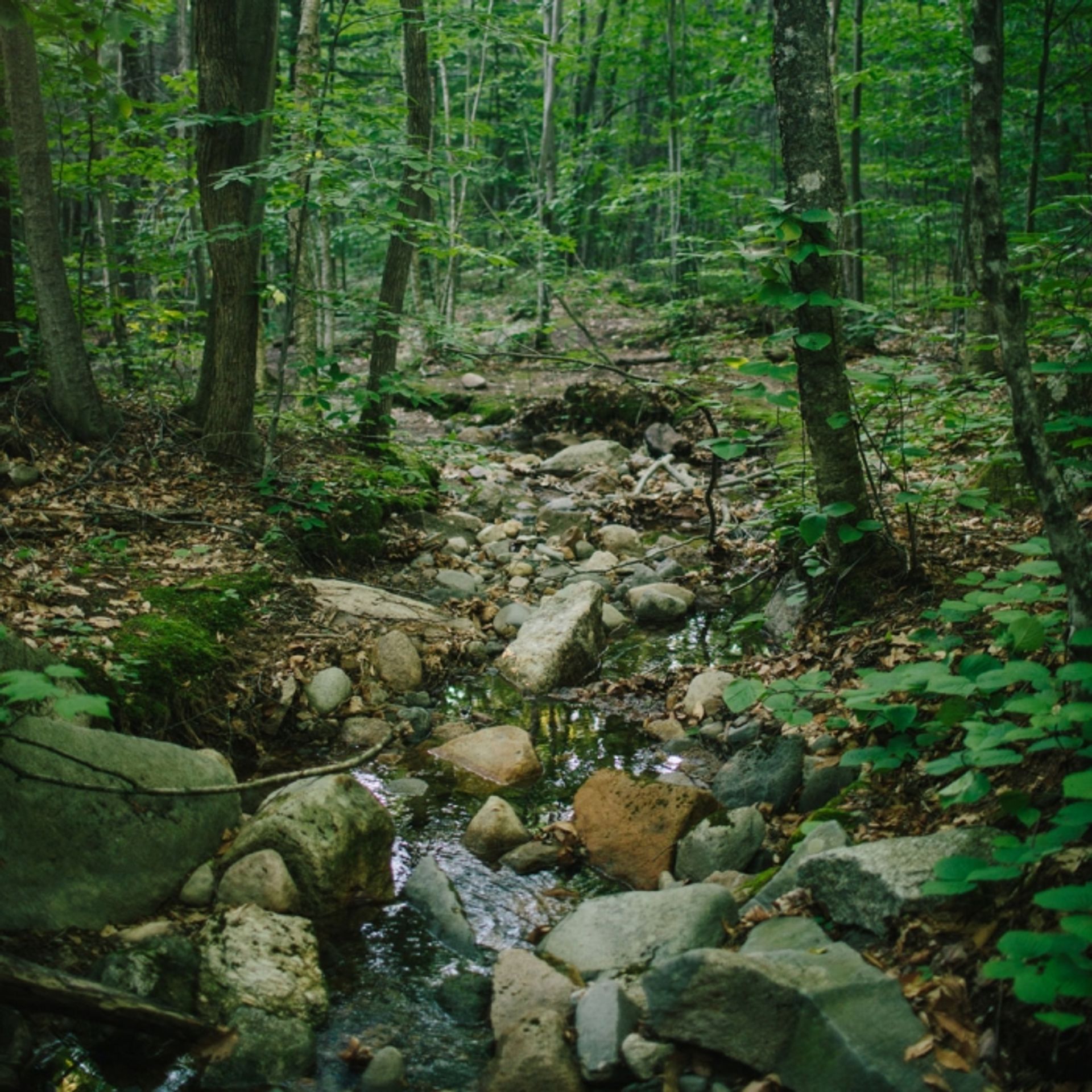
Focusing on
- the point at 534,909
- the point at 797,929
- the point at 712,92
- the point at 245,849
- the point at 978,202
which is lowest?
the point at 534,909

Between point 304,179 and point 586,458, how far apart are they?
5.32 meters

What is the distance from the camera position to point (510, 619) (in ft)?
21.6

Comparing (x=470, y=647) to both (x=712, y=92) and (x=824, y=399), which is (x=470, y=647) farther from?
(x=712, y=92)

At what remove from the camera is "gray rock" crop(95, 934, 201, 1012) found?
2865mm

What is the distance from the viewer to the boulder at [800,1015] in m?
2.14

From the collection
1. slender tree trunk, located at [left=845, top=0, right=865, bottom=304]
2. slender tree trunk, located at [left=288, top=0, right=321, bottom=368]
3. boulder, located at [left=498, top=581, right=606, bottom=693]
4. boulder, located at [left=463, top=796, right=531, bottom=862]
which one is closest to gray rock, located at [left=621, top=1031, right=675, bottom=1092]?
boulder, located at [left=463, top=796, right=531, bottom=862]

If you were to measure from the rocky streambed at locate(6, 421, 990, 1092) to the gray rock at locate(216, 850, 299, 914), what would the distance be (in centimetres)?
1

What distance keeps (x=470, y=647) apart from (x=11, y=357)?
4.52 m

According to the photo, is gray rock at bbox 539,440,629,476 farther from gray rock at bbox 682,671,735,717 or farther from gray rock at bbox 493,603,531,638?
gray rock at bbox 682,671,735,717

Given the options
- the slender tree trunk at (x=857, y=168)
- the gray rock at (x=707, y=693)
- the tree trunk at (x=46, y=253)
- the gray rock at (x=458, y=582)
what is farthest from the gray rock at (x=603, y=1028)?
the slender tree trunk at (x=857, y=168)

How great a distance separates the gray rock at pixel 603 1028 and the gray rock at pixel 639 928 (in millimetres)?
259

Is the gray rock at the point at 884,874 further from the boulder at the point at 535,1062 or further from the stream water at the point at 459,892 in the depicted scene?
the stream water at the point at 459,892

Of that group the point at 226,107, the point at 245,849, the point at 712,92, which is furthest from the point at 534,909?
the point at 712,92

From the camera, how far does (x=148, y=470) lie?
6453 mm
